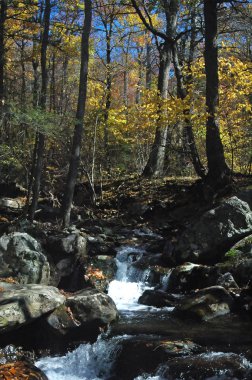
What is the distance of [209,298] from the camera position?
7.79 metres

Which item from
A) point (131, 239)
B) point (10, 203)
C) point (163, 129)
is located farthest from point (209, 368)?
point (10, 203)

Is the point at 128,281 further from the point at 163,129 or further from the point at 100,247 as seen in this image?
the point at 163,129

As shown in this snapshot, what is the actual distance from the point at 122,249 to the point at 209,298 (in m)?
3.89

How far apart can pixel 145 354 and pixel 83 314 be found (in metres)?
1.37

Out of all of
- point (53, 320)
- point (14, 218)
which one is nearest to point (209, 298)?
point (53, 320)

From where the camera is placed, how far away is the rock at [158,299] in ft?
27.9

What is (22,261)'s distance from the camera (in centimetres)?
873

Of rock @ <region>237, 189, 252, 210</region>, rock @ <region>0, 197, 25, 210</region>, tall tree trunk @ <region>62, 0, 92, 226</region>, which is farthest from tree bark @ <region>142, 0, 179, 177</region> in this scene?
rock @ <region>237, 189, 252, 210</region>

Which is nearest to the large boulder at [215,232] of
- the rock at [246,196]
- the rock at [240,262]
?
the rock at [240,262]

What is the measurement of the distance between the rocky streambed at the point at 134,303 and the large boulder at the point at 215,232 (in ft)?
0.08

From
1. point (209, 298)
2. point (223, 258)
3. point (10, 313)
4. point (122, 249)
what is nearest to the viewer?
point (10, 313)

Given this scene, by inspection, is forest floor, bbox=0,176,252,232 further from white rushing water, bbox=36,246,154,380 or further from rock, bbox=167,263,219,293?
white rushing water, bbox=36,246,154,380

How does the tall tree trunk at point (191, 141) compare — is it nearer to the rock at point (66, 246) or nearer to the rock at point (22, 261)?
the rock at point (66, 246)

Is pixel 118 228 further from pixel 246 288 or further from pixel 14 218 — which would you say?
pixel 246 288
